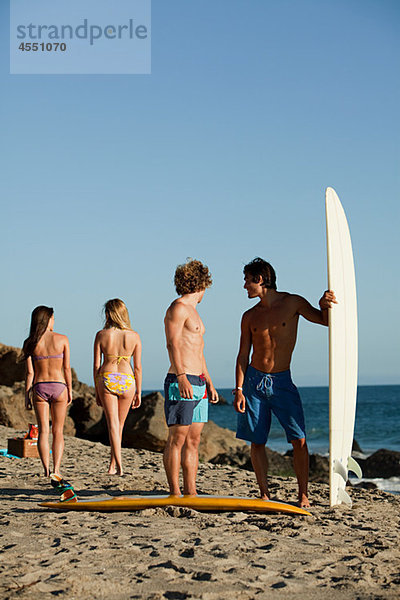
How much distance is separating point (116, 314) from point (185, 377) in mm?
2001

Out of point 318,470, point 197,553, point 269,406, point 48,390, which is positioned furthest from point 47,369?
point 318,470

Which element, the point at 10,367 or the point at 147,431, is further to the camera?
the point at 10,367

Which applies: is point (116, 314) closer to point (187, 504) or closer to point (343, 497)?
point (187, 504)

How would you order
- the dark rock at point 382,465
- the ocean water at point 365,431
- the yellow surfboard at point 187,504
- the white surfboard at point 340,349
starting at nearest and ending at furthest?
the yellow surfboard at point 187,504, the white surfboard at point 340,349, the dark rock at point 382,465, the ocean water at point 365,431

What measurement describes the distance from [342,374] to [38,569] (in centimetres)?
317

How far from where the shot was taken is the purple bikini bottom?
22.2ft

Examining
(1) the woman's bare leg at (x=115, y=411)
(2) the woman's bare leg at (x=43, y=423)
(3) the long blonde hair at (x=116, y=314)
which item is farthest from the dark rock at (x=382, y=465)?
(2) the woman's bare leg at (x=43, y=423)

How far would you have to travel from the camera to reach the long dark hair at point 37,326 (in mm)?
6738

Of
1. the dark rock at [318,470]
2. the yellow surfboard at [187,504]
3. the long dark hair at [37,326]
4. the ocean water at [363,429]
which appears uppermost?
the long dark hair at [37,326]

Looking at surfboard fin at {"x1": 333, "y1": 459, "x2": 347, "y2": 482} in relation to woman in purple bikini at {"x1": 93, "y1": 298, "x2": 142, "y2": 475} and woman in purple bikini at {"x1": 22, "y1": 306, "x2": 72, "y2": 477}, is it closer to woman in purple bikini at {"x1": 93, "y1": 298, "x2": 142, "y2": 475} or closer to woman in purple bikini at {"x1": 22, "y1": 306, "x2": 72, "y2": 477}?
woman in purple bikini at {"x1": 93, "y1": 298, "x2": 142, "y2": 475}

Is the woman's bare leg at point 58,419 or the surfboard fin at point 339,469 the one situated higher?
the woman's bare leg at point 58,419

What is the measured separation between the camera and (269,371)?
5.32m

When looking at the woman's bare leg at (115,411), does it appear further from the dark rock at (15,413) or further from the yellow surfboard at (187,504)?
the dark rock at (15,413)

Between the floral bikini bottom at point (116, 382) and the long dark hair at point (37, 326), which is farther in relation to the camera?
the floral bikini bottom at point (116, 382)
